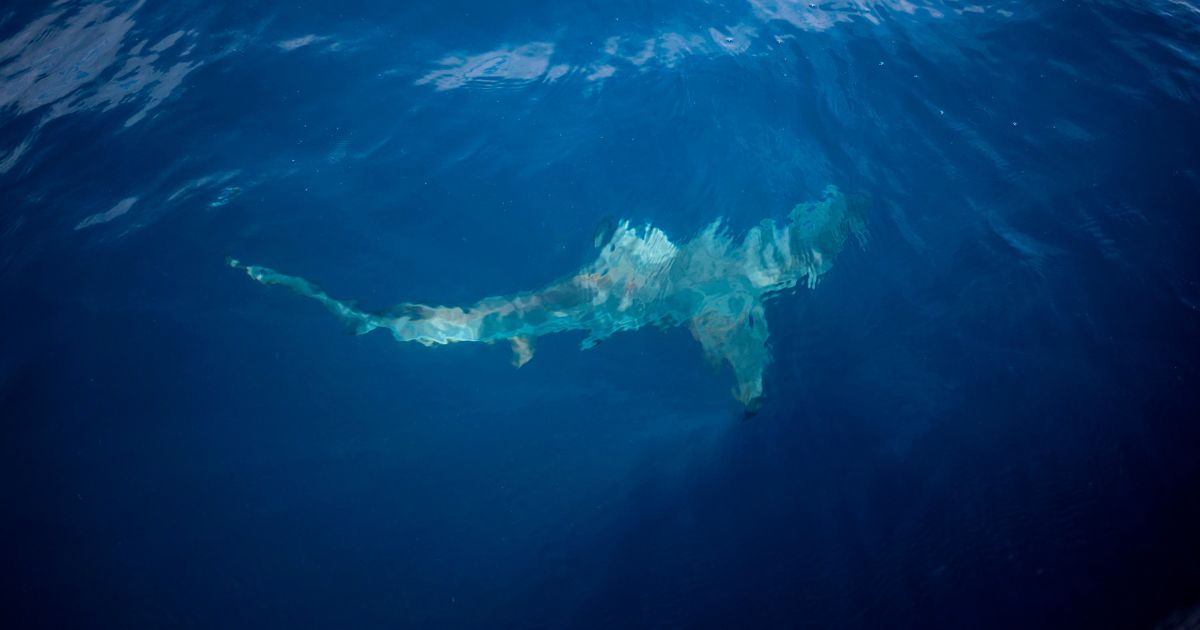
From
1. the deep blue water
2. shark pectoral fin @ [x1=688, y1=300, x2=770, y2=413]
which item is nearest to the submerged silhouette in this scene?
shark pectoral fin @ [x1=688, y1=300, x2=770, y2=413]

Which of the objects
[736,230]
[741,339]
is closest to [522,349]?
[741,339]

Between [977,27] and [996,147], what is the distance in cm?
232

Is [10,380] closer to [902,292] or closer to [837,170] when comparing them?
[837,170]

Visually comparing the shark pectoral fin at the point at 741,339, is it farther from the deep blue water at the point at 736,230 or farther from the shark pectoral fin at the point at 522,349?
the shark pectoral fin at the point at 522,349

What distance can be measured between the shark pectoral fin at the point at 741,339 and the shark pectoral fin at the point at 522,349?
353 centimetres

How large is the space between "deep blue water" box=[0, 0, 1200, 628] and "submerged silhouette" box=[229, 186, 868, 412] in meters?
0.48

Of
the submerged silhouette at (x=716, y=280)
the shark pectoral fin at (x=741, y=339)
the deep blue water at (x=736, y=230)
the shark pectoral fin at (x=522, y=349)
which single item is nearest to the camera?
the deep blue water at (x=736, y=230)

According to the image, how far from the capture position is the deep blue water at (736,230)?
8.62 m

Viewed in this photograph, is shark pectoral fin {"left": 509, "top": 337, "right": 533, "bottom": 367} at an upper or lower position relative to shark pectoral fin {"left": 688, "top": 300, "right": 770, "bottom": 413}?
upper

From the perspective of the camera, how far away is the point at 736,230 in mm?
10523

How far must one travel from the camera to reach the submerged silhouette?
32.3 ft

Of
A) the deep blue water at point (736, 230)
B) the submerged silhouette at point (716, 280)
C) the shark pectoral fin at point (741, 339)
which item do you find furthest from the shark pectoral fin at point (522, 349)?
the shark pectoral fin at point (741, 339)

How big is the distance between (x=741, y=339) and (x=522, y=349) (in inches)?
174

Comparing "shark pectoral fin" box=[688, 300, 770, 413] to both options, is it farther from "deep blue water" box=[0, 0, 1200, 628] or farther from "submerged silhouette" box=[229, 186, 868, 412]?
"deep blue water" box=[0, 0, 1200, 628]
